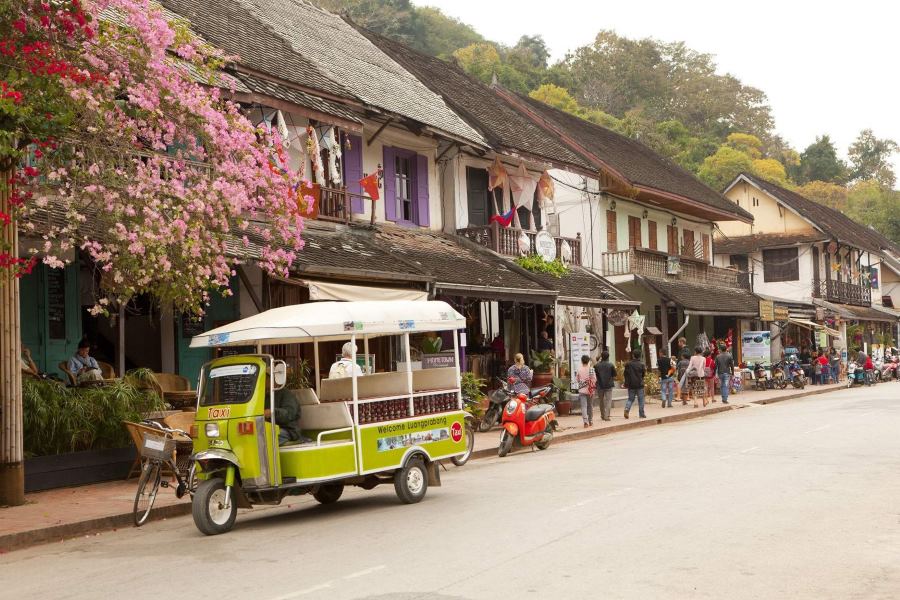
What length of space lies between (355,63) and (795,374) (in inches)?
840

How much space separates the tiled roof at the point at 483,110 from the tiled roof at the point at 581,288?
326 centimetres

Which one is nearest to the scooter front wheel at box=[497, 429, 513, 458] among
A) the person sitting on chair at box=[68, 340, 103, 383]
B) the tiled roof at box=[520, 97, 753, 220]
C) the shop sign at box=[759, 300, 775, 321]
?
the person sitting on chair at box=[68, 340, 103, 383]

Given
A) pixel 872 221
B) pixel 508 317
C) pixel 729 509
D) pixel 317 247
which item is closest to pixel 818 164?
pixel 872 221

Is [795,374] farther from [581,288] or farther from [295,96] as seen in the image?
[295,96]

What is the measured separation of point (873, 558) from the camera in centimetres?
783

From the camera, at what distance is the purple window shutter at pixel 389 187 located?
76.6 ft

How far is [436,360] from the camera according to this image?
64.1ft

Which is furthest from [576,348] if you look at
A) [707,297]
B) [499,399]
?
[707,297]

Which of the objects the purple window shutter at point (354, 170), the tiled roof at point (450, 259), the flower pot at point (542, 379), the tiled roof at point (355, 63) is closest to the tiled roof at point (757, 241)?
the tiled roof at point (355, 63)

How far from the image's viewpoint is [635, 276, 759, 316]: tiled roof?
33.4 m

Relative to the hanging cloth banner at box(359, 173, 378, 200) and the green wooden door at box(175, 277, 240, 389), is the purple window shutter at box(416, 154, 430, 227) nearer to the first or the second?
the hanging cloth banner at box(359, 173, 378, 200)

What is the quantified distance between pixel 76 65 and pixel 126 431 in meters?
5.30

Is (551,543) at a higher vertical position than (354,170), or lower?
lower

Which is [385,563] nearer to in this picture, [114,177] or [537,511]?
[537,511]
